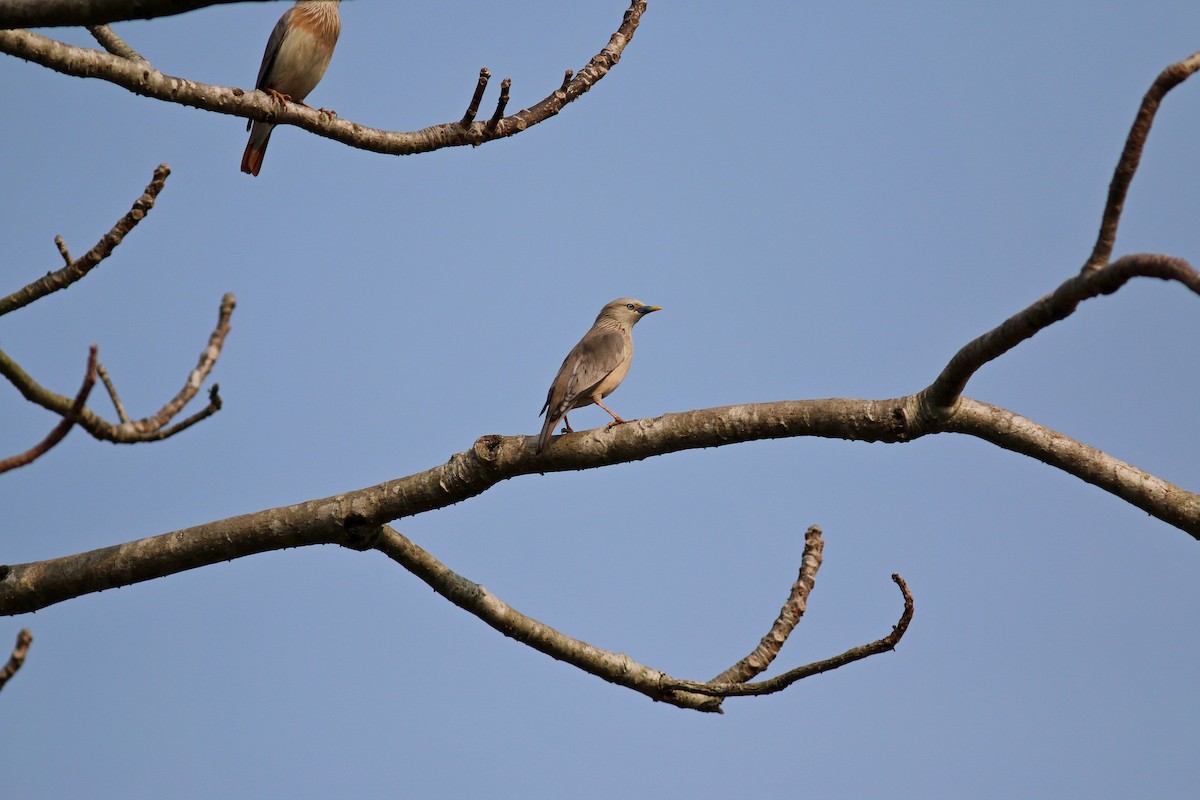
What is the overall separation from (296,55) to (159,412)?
21.9 ft

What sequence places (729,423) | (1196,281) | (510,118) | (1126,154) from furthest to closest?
1. (510,118)
2. (729,423)
3. (1126,154)
4. (1196,281)

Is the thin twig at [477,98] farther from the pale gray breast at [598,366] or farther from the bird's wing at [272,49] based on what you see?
the bird's wing at [272,49]

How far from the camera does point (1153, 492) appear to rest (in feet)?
13.5

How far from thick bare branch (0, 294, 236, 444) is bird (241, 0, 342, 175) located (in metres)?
5.98

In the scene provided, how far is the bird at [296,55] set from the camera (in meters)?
9.09

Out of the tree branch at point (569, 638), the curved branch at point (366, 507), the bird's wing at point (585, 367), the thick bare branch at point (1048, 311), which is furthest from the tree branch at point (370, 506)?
the bird's wing at point (585, 367)

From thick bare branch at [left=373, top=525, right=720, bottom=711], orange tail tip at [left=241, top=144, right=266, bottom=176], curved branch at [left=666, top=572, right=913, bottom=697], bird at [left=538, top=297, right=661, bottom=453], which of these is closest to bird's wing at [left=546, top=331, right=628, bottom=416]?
bird at [left=538, top=297, right=661, bottom=453]

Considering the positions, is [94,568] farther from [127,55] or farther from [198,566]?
[127,55]

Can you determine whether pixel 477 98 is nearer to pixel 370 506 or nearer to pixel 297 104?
pixel 297 104

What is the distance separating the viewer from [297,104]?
4691mm

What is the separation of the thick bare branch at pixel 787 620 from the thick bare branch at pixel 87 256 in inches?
121

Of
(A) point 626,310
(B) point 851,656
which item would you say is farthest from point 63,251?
(A) point 626,310

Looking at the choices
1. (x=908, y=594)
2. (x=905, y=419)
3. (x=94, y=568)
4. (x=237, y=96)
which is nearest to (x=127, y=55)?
(x=237, y=96)

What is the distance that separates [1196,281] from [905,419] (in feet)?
4.83
